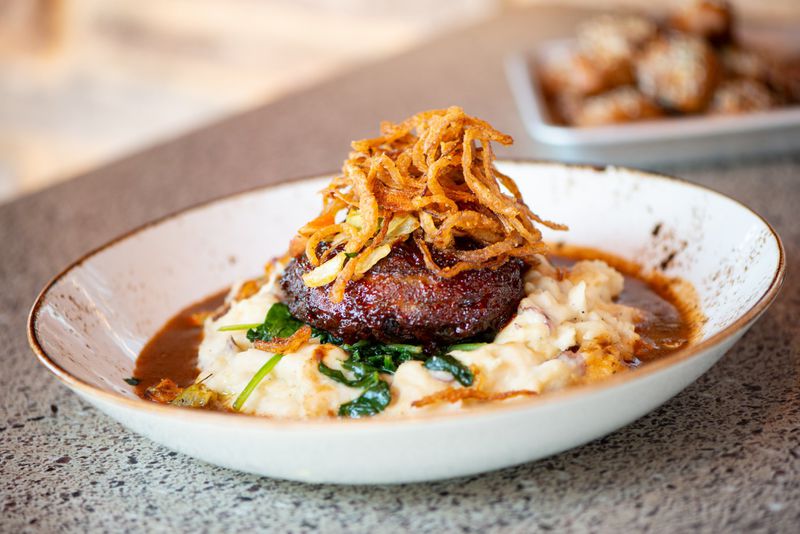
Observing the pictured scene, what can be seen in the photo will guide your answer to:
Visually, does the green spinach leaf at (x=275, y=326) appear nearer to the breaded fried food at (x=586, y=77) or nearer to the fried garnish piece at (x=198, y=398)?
the fried garnish piece at (x=198, y=398)

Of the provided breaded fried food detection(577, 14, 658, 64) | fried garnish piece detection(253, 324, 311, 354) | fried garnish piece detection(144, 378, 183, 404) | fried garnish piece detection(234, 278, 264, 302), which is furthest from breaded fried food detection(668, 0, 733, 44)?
fried garnish piece detection(144, 378, 183, 404)

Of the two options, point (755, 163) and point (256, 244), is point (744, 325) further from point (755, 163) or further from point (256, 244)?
point (755, 163)

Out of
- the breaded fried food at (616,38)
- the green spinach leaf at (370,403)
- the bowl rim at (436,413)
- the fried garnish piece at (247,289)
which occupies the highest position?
the breaded fried food at (616,38)

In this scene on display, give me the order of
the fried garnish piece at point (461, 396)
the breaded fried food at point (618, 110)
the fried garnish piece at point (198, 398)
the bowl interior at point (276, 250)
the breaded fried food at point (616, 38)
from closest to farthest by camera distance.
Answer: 1. the fried garnish piece at point (461, 396)
2. the fried garnish piece at point (198, 398)
3. the bowl interior at point (276, 250)
4. the breaded fried food at point (618, 110)
5. the breaded fried food at point (616, 38)

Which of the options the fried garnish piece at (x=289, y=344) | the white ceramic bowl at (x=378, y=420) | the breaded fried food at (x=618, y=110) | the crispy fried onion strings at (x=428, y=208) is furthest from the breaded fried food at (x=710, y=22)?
the fried garnish piece at (x=289, y=344)

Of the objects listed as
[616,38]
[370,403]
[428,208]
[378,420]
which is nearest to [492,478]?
[370,403]

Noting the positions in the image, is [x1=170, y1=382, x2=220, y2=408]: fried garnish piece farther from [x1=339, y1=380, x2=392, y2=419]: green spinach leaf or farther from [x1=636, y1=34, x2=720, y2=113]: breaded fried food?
[x1=636, y1=34, x2=720, y2=113]: breaded fried food
